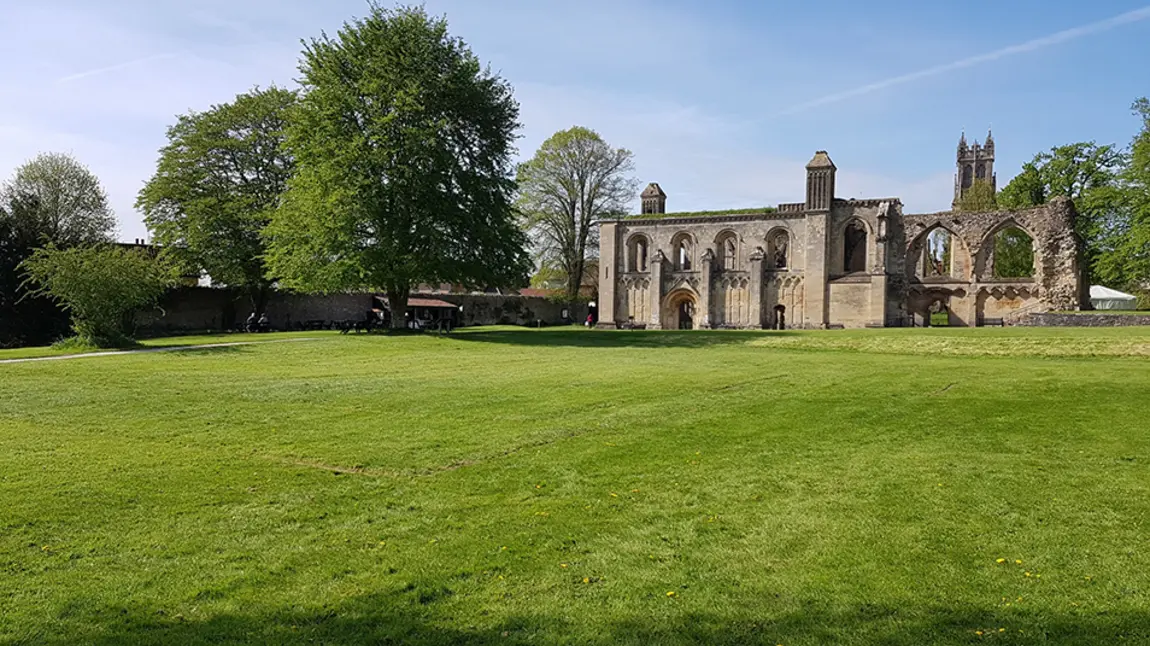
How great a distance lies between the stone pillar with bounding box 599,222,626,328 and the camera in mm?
51188

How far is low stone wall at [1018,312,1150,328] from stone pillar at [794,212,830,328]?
12.8 meters

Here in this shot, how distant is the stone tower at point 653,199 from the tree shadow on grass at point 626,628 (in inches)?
2090

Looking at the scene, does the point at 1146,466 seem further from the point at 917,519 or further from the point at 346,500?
the point at 346,500

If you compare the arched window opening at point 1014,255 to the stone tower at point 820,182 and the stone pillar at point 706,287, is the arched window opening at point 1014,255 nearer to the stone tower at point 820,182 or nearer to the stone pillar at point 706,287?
the stone tower at point 820,182

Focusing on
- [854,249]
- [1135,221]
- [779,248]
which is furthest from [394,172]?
[1135,221]

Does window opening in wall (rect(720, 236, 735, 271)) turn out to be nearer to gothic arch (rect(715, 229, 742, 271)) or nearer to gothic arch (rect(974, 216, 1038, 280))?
gothic arch (rect(715, 229, 742, 271))

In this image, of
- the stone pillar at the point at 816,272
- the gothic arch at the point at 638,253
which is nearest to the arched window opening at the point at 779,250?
the stone pillar at the point at 816,272

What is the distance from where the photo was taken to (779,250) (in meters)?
49.6

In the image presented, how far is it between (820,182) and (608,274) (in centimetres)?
1542

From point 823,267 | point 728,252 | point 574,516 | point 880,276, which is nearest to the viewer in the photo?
point 574,516

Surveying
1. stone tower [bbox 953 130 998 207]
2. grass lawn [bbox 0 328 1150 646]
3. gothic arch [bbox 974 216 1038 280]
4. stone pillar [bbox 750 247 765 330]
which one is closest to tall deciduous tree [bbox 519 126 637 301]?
stone pillar [bbox 750 247 765 330]

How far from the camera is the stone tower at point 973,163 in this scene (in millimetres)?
96875

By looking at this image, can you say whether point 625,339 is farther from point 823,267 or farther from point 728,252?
point 728,252

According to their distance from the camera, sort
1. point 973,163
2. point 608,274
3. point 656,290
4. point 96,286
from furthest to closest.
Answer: point 973,163 < point 608,274 < point 656,290 < point 96,286
